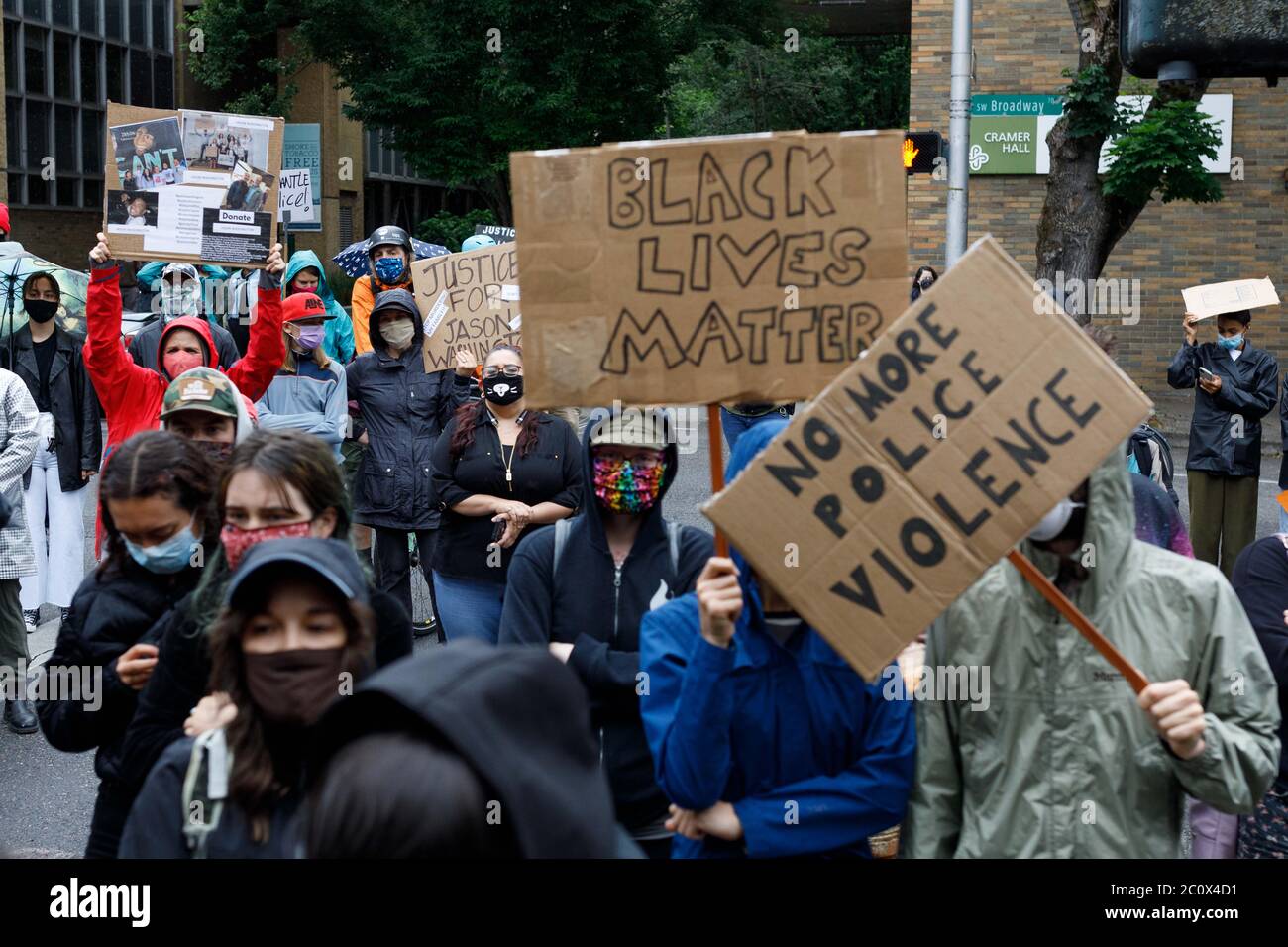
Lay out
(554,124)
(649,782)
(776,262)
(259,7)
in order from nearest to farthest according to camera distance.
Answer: (776,262), (649,782), (554,124), (259,7)

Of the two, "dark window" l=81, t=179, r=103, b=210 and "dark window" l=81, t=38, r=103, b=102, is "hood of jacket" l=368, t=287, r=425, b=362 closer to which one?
"dark window" l=81, t=179, r=103, b=210

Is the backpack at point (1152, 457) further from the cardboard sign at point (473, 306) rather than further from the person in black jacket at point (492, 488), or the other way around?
the cardboard sign at point (473, 306)

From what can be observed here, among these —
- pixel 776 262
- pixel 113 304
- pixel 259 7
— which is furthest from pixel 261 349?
pixel 259 7

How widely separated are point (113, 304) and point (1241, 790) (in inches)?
217

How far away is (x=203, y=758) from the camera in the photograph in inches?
103

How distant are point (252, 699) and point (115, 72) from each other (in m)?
34.6

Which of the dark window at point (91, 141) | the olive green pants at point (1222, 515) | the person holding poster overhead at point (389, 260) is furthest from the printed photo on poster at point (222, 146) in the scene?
the dark window at point (91, 141)

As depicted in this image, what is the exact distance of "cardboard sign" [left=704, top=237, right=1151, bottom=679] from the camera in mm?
2719

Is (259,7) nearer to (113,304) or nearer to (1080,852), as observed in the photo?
(113,304)

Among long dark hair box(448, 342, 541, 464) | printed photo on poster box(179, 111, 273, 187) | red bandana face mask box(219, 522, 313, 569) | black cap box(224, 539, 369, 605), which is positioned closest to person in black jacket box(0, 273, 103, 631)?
printed photo on poster box(179, 111, 273, 187)

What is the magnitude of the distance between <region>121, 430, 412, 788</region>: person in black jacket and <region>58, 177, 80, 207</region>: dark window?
3139 cm

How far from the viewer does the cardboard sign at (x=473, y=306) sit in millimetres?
7340

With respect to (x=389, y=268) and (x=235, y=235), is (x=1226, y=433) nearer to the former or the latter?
(x=389, y=268)

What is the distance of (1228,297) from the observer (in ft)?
30.2
